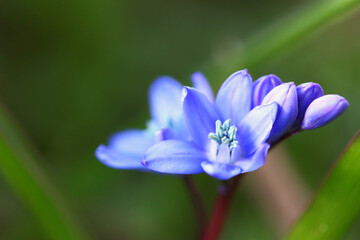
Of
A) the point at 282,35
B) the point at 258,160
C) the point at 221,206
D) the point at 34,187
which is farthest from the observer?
the point at 282,35

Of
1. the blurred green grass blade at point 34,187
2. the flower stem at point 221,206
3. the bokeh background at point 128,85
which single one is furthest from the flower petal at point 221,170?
the bokeh background at point 128,85

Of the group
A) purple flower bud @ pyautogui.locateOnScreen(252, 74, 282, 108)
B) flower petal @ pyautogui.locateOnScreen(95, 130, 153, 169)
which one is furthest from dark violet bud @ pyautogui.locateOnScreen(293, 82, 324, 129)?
flower petal @ pyautogui.locateOnScreen(95, 130, 153, 169)

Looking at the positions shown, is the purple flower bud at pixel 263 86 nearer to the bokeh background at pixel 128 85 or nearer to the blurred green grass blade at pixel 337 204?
the blurred green grass blade at pixel 337 204

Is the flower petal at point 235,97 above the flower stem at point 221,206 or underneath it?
above

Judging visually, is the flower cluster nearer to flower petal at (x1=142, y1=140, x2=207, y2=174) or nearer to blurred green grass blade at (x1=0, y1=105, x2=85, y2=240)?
flower petal at (x1=142, y1=140, x2=207, y2=174)

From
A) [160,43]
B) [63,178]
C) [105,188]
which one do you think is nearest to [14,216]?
[63,178]

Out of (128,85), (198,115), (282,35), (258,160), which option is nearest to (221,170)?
(258,160)

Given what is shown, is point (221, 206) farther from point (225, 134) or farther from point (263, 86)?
point (263, 86)
